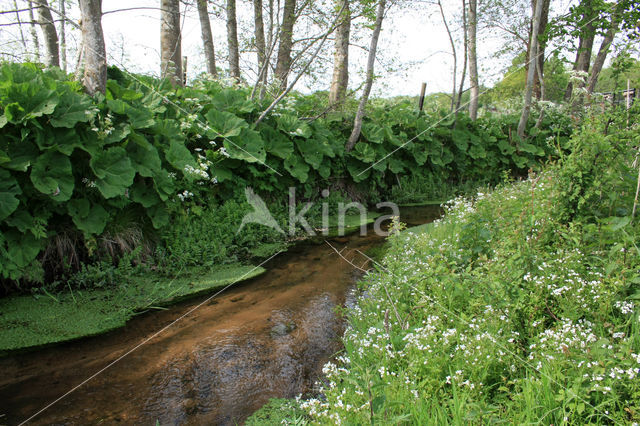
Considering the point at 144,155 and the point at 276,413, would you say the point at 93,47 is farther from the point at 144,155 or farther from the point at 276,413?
the point at 276,413

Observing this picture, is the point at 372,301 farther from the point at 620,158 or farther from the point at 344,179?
the point at 344,179

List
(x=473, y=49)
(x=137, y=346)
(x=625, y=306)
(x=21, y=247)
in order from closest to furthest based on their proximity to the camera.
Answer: (x=625, y=306), (x=137, y=346), (x=21, y=247), (x=473, y=49)

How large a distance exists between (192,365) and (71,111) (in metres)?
2.73

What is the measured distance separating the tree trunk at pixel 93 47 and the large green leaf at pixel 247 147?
5.63 ft

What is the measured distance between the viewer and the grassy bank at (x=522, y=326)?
6.26ft

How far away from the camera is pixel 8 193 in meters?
3.58

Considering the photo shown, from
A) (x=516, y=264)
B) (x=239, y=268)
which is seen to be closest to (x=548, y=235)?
(x=516, y=264)

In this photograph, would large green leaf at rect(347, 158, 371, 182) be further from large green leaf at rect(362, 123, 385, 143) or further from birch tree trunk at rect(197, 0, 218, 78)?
birch tree trunk at rect(197, 0, 218, 78)

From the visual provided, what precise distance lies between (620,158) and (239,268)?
400cm

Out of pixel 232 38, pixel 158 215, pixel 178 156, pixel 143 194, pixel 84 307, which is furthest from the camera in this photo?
pixel 232 38

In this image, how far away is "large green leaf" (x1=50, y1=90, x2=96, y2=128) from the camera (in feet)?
12.9

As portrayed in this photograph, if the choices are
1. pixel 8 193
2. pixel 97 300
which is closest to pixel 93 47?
pixel 8 193

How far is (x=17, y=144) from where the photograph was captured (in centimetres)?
379

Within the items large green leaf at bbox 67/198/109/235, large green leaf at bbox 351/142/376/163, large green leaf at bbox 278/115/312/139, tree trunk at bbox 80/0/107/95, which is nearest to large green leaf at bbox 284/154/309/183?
large green leaf at bbox 278/115/312/139
